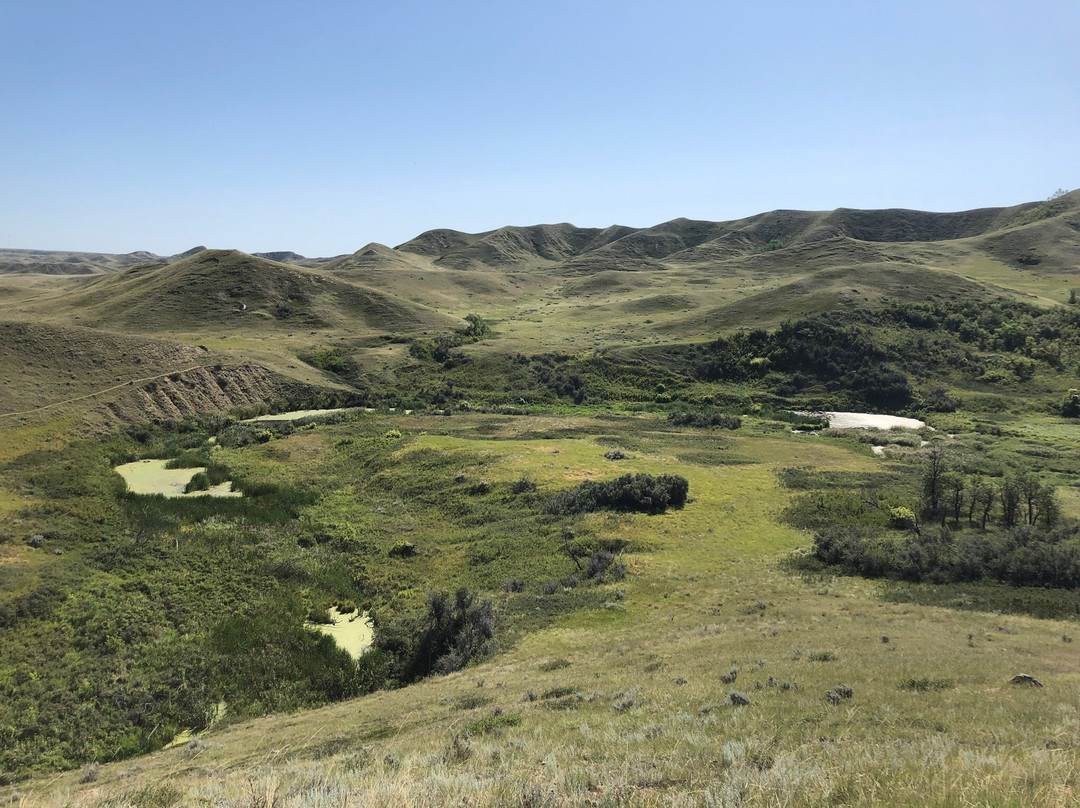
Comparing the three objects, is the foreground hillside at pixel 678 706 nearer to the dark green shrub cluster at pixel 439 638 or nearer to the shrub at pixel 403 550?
the shrub at pixel 403 550

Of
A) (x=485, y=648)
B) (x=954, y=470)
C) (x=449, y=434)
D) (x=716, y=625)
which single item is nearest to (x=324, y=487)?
(x=449, y=434)

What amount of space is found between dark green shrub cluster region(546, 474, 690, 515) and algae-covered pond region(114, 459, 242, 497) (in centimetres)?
2198

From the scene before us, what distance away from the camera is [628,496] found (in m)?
36.0

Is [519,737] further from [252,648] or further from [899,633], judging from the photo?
[252,648]

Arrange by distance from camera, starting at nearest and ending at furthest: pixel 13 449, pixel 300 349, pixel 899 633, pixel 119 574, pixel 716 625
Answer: pixel 899 633 → pixel 716 625 → pixel 119 574 → pixel 13 449 → pixel 300 349

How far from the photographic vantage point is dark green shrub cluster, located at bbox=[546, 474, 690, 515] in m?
35.5

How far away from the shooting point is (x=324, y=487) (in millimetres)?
42812

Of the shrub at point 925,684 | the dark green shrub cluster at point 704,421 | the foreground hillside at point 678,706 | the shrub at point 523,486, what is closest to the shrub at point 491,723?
the foreground hillside at point 678,706

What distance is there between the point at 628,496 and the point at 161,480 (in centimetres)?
3197

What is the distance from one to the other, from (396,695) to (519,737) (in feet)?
29.9

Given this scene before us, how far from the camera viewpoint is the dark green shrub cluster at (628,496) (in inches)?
1396

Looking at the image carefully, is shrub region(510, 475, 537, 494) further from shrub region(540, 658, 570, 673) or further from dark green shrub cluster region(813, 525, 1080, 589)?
shrub region(540, 658, 570, 673)

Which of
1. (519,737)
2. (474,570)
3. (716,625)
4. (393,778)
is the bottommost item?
(474,570)

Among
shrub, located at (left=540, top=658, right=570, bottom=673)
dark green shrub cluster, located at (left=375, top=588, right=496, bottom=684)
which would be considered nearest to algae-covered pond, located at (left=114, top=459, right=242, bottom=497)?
dark green shrub cluster, located at (left=375, top=588, right=496, bottom=684)
